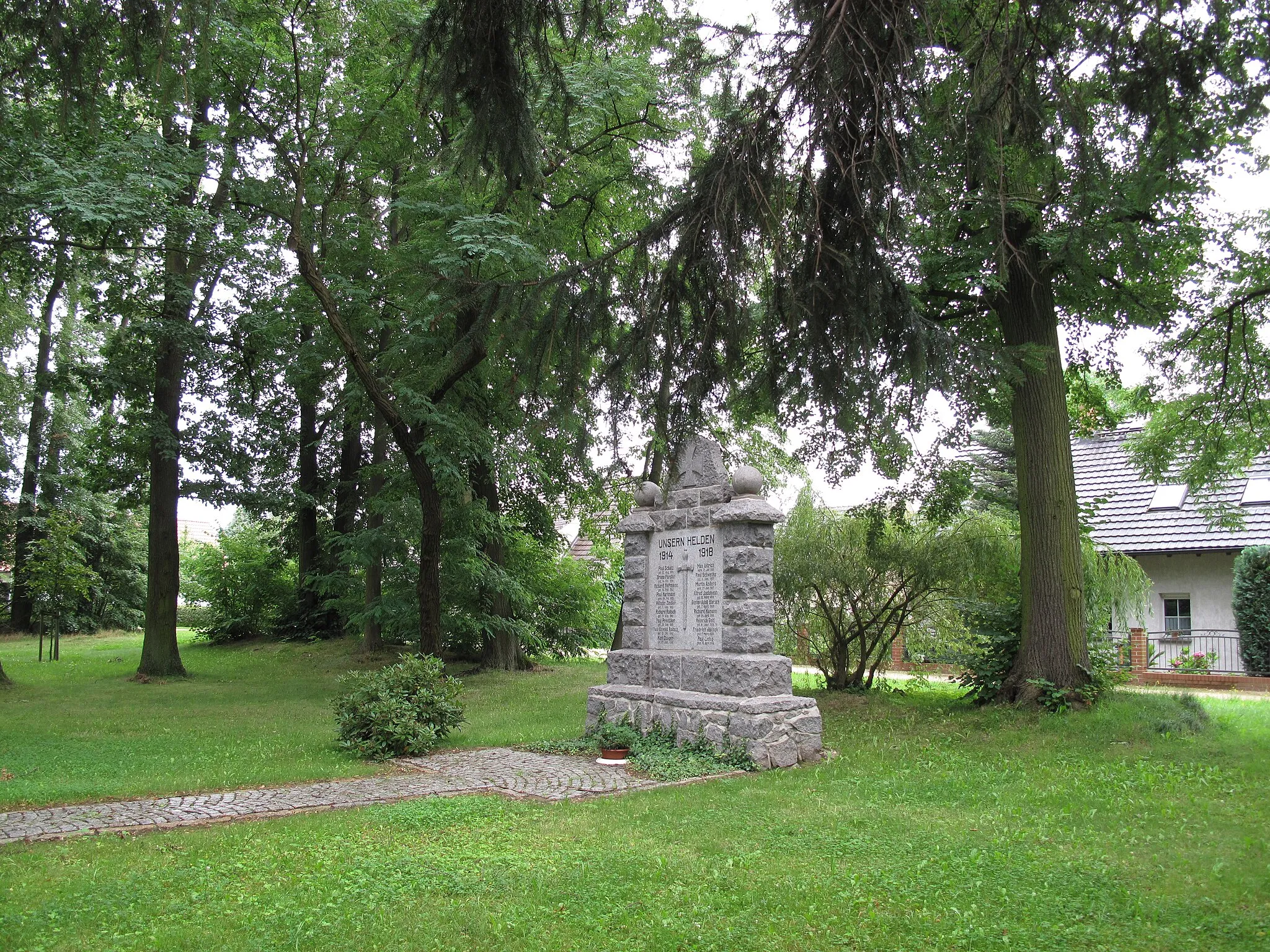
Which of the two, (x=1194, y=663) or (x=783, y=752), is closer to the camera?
(x=783, y=752)

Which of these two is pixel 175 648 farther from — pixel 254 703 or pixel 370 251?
pixel 370 251

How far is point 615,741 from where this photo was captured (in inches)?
386

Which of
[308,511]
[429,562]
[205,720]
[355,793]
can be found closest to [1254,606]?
[429,562]

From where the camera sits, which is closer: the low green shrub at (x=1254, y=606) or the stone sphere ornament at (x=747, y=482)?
the stone sphere ornament at (x=747, y=482)

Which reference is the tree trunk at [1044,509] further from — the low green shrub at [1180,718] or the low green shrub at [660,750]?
the low green shrub at [660,750]

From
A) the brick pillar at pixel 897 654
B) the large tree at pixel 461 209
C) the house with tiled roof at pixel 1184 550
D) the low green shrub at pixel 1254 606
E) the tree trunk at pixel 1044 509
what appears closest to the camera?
the large tree at pixel 461 209

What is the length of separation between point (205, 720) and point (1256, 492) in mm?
23339

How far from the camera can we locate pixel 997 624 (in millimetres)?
12633

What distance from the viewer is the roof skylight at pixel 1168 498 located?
23281mm

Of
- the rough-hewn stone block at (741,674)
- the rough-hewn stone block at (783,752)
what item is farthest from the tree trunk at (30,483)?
the rough-hewn stone block at (783,752)

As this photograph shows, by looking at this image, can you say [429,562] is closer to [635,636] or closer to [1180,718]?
[635,636]

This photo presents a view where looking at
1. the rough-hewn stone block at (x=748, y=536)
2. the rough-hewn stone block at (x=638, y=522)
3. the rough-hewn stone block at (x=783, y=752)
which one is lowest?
the rough-hewn stone block at (x=783, y=752)

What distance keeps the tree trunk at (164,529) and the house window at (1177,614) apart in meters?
22.6

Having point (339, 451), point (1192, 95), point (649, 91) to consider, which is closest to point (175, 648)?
point (339, 451)
